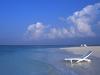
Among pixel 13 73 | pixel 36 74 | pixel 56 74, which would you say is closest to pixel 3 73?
pixel 13 73

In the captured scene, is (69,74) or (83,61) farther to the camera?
(83,61)

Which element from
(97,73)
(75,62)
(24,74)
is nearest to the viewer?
(97,73)

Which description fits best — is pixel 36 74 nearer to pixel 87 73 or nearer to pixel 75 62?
pixel 87 73

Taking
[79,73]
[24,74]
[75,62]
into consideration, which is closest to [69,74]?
[79,73]

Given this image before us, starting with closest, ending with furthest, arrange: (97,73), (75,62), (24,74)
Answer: (97,73) → (24,74) → (75,62)

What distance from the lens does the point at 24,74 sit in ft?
65.7

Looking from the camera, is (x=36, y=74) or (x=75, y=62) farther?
(x=75, y=62)

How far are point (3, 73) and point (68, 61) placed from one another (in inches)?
404

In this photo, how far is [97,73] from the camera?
18.6 metres

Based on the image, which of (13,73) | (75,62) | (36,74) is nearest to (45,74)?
(36,74)

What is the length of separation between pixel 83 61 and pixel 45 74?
1045 cm

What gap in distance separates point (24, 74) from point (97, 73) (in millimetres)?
6635

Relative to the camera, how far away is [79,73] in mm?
19188

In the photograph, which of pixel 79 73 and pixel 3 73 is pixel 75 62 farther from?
→ pixel 3 73
